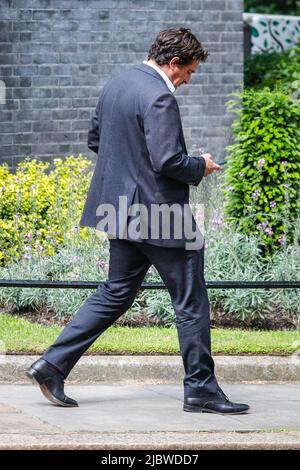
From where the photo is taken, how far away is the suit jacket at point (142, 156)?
615 centimetres

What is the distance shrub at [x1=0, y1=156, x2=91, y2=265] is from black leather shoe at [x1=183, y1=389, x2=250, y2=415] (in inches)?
121

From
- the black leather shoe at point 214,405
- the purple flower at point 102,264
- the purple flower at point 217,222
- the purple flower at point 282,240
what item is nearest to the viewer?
the black leather shoe at point 214,405

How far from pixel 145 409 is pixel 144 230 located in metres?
1.01

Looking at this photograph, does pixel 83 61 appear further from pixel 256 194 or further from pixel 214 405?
pixel 214 405

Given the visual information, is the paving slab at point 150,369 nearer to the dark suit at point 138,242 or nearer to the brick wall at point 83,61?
the dark suit at point 138,242

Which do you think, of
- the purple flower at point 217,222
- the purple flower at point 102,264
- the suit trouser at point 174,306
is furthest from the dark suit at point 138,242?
the purple flower at point 217,222

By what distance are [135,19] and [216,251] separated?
4.26 metres

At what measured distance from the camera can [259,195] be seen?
9758 mm

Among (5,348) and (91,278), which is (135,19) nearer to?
(91,278)

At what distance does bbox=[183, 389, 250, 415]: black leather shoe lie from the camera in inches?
251

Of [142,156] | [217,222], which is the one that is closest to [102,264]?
[217,222]

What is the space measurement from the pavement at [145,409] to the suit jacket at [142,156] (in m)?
0.97

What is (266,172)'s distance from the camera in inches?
387

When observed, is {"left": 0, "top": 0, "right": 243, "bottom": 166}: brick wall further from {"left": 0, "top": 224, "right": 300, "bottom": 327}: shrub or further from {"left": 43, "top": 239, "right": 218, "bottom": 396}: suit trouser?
{"left": 43, "top": 239, "right": 218, "bottom": 396}: suit trouser
